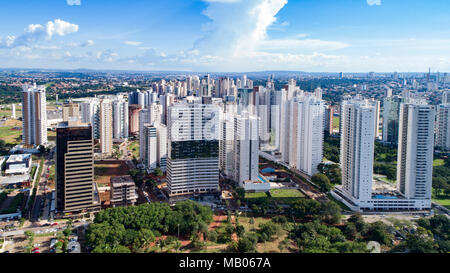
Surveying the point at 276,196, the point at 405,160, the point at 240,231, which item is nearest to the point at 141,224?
the point at 240,231

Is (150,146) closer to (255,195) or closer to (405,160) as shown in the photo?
(255,195)

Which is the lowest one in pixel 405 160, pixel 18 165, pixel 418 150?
pixel 18 165

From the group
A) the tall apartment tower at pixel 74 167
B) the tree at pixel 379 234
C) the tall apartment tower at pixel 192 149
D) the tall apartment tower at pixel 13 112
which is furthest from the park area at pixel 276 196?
the tall apartment tower at pixel 13 112

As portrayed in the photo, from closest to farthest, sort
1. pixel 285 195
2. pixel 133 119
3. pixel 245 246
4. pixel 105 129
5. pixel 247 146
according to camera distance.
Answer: pixel 245 246 < pixel 285 195 < pixel 247 146 < pixel 105 129 < pixel 133 119

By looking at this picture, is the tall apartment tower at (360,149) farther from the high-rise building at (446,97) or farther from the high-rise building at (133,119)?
the high-rise building at (133,119)

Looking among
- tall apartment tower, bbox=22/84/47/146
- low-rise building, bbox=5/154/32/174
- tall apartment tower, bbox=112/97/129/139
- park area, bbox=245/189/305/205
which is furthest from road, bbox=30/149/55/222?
park area, bbox=245/189/305/205
